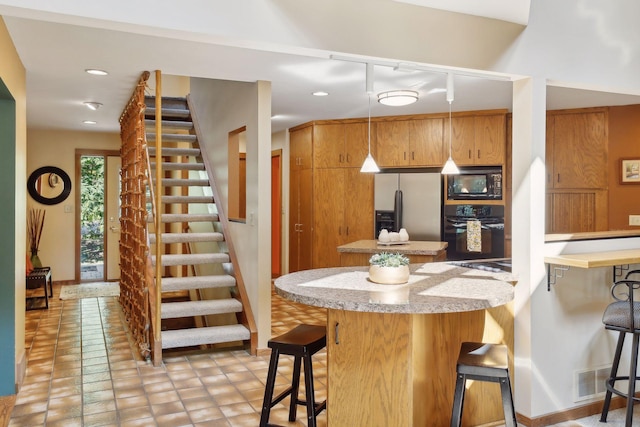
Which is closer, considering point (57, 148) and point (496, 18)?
point (496, 18)

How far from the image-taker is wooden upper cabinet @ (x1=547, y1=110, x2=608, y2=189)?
5.18 metres

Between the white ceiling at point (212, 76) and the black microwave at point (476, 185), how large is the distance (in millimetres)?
706

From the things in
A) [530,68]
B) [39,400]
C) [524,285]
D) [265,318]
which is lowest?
[39,400]

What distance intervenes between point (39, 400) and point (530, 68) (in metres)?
3.58

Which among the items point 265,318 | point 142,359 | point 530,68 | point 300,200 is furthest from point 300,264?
point 530,68

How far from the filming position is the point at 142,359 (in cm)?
401

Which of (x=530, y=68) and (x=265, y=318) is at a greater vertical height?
(x=530, y=68)

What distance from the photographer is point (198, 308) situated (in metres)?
4.25

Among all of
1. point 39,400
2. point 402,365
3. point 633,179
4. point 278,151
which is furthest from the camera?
point 278,151

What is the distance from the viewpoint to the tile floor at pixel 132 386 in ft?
9.59

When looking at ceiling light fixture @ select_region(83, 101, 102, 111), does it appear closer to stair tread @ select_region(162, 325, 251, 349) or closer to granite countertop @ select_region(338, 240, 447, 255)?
stair tread @ select_region(162, 325, 251, 349)

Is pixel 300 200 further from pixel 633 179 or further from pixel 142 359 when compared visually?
pixel 633 179

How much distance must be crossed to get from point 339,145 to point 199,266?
2196 mm

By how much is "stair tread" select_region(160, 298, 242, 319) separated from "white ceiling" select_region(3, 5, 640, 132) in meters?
1.91
